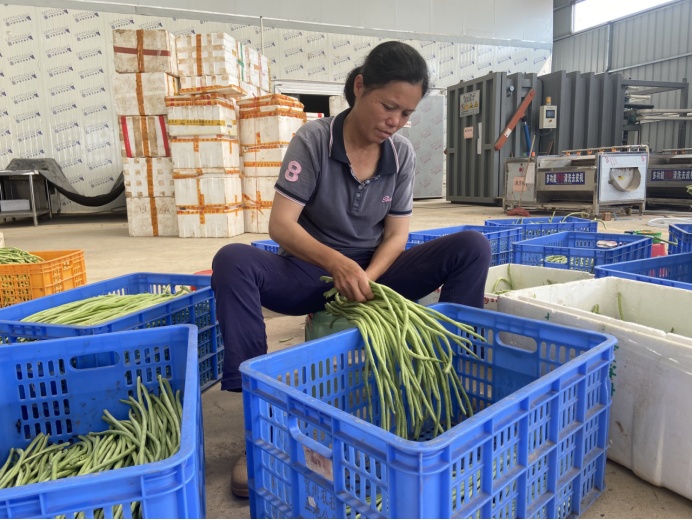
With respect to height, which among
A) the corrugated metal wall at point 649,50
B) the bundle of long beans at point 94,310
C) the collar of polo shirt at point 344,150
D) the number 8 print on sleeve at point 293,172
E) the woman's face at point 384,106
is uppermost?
the corrugated metal wall at point 649,50

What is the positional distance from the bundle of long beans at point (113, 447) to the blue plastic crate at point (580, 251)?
175 cm

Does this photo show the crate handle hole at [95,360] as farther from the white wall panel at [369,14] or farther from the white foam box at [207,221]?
the white wall panel at [369,14]

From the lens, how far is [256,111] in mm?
5895

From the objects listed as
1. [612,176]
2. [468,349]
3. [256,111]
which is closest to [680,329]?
[468,349]

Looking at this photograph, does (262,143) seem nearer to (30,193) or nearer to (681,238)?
(30,193)

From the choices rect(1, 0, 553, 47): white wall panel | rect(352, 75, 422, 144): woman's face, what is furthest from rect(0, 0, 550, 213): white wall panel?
rect(352, 75, 422, 144): woman's face

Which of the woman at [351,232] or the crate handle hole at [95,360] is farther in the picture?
the woman at [351,232]

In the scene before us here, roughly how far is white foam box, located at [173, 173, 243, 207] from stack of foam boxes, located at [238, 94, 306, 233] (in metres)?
0.32

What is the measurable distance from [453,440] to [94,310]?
145 cm

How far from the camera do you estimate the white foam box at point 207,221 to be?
5.89 meters

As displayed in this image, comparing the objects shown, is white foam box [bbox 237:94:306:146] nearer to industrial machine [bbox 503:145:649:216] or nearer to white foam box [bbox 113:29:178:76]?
white foam box [bbox 113:29:178:76]

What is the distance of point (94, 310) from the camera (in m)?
1.74

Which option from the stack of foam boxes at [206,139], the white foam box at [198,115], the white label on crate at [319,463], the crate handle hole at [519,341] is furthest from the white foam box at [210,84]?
the white label on crate at [319,463]

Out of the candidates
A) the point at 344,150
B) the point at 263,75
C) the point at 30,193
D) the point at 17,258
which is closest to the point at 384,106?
the point at 344,150
